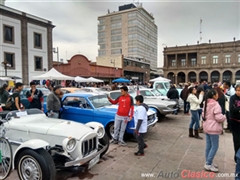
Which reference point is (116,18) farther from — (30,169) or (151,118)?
(30,169)

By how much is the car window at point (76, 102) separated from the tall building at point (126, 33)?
234ft

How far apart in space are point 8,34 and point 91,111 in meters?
26.1

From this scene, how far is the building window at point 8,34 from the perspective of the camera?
25.4m

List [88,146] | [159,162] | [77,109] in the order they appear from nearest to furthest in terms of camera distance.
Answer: [88,146], [159,162], [77,109]

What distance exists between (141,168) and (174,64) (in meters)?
58.9

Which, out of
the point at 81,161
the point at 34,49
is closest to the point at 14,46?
the point at 34,49

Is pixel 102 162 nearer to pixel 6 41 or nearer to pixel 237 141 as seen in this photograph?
pixel 237 141

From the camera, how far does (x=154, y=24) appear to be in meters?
99.5

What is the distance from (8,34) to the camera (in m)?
26.0

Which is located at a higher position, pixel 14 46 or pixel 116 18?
pixel 116 18

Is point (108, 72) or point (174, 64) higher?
point (174, 64)

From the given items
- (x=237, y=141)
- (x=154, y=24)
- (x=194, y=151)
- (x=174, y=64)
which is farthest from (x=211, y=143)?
(x=154, y=24)

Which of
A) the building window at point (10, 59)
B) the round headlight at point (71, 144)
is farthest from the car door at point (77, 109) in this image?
the building window at point (10, 59)

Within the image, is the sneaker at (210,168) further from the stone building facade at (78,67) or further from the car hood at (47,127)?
the stone building facade at (78,67)
